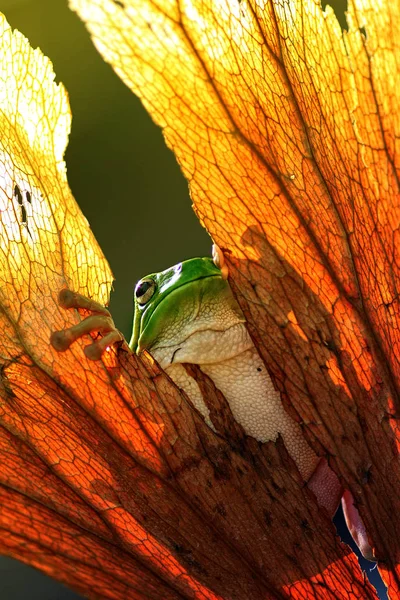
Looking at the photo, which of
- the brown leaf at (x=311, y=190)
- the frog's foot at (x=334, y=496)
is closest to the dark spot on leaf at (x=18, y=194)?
the brown leaf at (x=311, y=190)

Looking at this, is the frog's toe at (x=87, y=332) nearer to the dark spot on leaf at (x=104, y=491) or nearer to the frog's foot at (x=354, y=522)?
the dark spot on leaf at (x=104, y=491)

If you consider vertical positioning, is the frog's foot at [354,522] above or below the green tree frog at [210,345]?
below

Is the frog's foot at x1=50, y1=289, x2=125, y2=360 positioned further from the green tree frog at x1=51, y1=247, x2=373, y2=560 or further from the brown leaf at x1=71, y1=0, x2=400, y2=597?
A: the green tree frog at x1=51, y1=247, x2=373, y2=560

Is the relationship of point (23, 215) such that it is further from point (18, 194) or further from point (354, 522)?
point (354, 522)

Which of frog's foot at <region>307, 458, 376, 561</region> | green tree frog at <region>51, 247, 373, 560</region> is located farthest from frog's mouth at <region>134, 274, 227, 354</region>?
frog's foot at <region>307, 458, 376, 561</region>

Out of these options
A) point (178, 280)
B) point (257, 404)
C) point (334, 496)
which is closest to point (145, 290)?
point (178, 280)

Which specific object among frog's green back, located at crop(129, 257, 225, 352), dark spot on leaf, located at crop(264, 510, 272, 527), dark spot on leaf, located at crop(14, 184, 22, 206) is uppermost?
dark spot on leaf, located at crop(14, 184, 22, 206)

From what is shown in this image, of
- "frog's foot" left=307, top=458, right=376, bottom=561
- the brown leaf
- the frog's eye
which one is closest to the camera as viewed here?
the brown leaf
